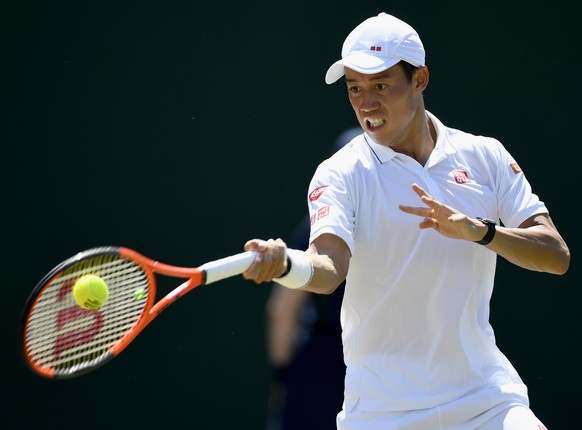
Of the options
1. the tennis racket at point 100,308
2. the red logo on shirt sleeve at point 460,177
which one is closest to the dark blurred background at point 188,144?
the red logo on shirt sleeve at point 460,177

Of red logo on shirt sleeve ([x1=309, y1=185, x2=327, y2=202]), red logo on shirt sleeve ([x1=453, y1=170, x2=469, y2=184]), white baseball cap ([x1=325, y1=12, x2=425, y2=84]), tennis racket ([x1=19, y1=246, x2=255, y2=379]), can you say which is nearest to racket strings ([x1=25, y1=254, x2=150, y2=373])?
tennis racket ([x1=19, y1=246, x2=255, y2=379])

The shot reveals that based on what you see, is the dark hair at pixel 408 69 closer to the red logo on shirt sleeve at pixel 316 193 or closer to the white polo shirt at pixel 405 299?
the white polo shirt at pixel 405 299

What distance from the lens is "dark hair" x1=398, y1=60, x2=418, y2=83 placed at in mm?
3713

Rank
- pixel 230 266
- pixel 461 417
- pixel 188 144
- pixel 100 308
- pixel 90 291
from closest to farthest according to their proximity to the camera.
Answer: pixel 230 266
pixel 90 291
pixel 100 308
pixel 461 417
pixel 188 144

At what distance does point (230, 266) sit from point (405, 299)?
2.56 feet

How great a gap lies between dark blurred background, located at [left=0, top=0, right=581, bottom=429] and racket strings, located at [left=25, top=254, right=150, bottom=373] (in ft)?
5.81

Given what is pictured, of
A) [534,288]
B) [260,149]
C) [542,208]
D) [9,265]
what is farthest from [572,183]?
[9,265]

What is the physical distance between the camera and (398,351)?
359 centimetres

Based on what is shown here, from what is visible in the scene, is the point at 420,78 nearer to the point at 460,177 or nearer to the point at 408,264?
the point at 460,177

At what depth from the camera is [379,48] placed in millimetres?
3621

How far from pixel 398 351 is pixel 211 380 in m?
1.78

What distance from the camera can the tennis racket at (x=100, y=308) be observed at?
304 centimetres

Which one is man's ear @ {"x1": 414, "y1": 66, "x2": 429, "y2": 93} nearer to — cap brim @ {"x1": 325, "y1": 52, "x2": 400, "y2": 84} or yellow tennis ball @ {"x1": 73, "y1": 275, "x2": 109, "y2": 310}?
cap brim @ {"x1": 325, "y1": 52, "x2": 400, "y2": 84}

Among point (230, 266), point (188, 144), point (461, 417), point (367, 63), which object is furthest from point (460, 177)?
point (188, 144)
